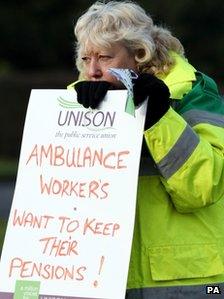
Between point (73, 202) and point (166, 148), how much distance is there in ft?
1.33

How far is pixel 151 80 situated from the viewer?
145 inches

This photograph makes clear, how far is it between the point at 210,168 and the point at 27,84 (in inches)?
781

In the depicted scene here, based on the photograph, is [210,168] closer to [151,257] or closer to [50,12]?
[151,257]

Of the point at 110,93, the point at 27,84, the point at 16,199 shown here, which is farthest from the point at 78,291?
the point at 27,84

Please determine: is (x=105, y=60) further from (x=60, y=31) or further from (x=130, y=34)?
(x=60, y=31)

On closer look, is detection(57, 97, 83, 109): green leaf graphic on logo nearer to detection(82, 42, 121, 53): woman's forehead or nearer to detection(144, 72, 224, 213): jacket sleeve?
detection(82, 42, 121, 53): woman's forehead

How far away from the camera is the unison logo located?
12.8ft

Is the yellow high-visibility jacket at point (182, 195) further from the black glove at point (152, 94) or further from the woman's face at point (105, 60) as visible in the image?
the woman's face at point (105, 60)

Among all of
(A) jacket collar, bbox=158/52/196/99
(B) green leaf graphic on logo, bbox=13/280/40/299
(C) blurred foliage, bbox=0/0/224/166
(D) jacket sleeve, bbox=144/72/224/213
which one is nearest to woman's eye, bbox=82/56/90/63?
(A) jacket collar, bbox=158/52/196/99

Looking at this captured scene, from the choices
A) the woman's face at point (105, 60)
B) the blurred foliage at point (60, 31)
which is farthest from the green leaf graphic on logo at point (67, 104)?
the blurred foliage at point (60, 31)

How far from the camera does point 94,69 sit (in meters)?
3.93

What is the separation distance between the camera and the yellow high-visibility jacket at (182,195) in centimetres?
369

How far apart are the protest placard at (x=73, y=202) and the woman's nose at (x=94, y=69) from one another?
93 millimetres

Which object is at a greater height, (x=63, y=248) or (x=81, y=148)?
(x=81, y=148)
